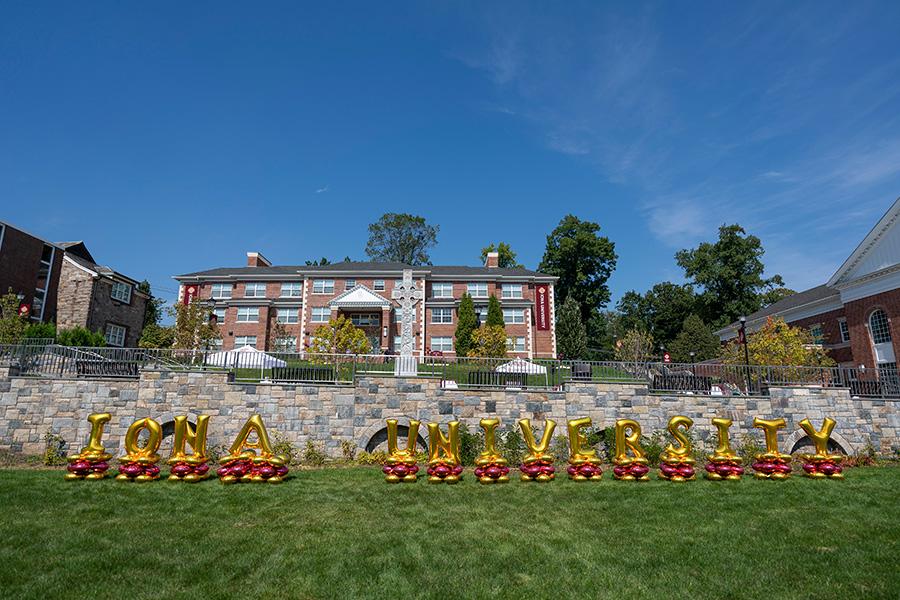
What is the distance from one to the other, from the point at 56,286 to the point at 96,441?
101 ft

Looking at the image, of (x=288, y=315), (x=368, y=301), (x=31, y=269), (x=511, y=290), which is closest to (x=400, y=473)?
(x=368, y=301)

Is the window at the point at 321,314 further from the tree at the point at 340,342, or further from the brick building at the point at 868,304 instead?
the brick building at the point at 868,304

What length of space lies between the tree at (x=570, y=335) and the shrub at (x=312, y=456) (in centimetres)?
3111

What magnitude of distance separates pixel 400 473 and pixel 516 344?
1147 inches

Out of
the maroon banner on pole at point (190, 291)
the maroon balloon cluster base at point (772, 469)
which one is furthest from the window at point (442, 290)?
the maroon balloon cluster base at point (772, 469)

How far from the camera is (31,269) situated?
34.4 meters

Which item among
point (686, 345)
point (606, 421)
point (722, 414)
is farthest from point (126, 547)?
point (686, 345)

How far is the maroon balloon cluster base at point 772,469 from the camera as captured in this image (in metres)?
13.3

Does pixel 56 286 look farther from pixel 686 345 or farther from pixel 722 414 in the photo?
pixel 686 345

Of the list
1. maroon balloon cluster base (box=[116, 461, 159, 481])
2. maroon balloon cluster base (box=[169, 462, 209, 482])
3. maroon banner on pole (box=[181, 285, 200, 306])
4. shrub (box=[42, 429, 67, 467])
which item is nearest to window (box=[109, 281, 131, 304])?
maroon banner on pole (box=[181, 285, 200, 306])

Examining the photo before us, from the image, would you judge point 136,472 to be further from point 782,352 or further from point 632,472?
point 782,352

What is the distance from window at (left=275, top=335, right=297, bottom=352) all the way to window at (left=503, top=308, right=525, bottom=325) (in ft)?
57.2

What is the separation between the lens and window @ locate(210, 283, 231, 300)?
43.8 meters

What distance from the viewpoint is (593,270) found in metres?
57.3
